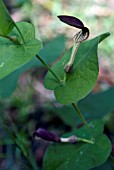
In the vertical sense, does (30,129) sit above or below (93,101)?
below

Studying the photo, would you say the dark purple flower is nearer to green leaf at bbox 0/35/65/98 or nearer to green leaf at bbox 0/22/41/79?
green leaf at bbox 0/22/41/79

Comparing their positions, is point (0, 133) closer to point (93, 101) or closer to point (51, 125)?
point (51, 125)

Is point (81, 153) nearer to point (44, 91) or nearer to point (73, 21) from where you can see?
point (73, 21)

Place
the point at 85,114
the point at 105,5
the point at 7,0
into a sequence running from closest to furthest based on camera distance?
1. the point at 85,114
2. the point at 105,5
3. the point at 7,0

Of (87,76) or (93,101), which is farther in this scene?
(93,101)

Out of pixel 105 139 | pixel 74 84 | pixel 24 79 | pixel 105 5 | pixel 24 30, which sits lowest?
pixel 105 5

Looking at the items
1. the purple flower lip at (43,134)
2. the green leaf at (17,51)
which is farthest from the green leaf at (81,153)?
the green leaf at (17,51)

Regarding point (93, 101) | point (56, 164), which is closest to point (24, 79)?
point (93, 101)

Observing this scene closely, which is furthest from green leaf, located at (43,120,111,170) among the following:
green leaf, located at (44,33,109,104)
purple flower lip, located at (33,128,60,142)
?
green leaf, located at (44,33,109,104)
